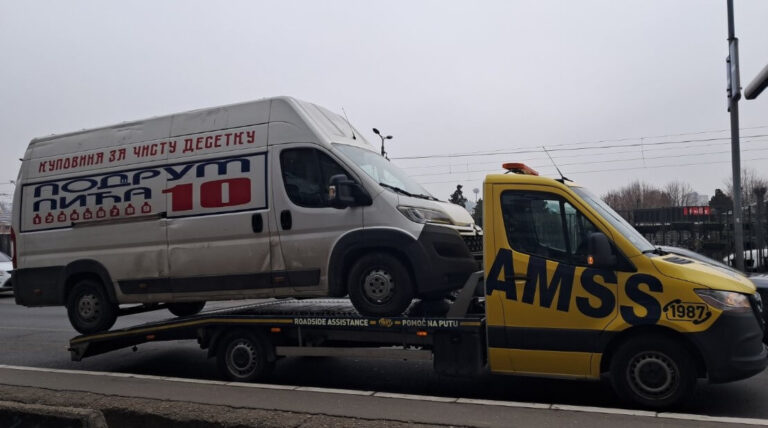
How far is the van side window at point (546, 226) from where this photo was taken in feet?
19.4

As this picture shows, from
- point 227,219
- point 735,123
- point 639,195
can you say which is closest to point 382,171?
point 227,219

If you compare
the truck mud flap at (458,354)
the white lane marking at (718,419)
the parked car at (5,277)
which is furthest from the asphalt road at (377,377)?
the parked car at (5,277)

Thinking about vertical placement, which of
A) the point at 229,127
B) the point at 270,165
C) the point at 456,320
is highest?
the point at 229,127

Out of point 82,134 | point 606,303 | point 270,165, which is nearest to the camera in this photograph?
point 606,303

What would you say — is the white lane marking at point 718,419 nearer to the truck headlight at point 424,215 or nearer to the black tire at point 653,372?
the black tire at point 653,372

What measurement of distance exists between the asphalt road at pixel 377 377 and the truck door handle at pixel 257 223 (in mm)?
1881

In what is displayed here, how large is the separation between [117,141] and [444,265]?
15.1ft

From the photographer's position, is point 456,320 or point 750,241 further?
point 750,241

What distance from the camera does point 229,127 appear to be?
758 cm

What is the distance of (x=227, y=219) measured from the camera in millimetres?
7410

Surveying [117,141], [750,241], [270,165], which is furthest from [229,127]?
[750,241]

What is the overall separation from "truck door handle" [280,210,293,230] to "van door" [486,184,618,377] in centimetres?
230

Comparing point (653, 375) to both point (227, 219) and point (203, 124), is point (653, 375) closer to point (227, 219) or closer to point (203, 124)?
point (227, 219)

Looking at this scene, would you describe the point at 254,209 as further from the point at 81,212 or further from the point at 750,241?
the point at 750,241
